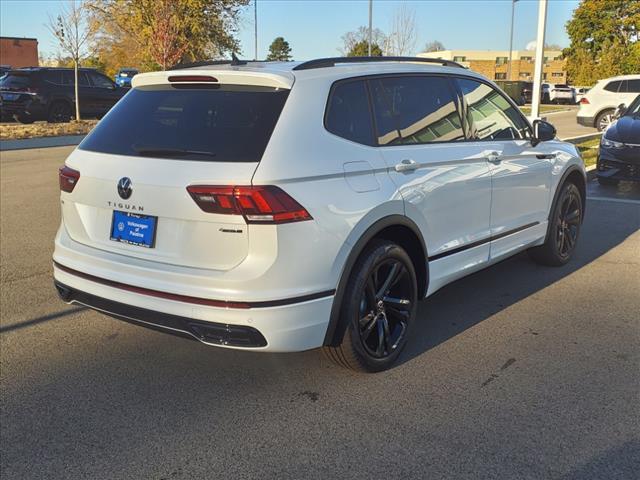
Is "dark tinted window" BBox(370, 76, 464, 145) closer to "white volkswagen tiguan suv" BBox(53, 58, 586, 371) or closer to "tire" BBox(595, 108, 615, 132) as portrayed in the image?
"white volkswagen tiguan suv" BBox(53, 58, 586, 371)

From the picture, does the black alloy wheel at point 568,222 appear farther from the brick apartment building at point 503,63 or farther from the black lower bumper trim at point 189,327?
the brick apartment building at point 503,63

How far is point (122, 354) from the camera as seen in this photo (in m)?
4.03

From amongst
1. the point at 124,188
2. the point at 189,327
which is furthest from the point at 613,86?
the point at 189,327

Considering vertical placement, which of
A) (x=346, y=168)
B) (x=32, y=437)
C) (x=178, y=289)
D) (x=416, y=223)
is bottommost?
(x=32, y=437)

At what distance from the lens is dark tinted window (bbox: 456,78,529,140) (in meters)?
→ 4.58

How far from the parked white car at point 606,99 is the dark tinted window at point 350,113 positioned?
57.6 ft

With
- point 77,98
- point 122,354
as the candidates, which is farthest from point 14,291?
point 77,98

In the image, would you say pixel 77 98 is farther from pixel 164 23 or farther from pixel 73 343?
pixel 73 343

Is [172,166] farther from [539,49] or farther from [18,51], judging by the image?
[18,51]

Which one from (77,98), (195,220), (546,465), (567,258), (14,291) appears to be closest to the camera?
(546,465)

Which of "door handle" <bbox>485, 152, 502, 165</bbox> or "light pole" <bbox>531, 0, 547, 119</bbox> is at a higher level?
Answer: "light pole" <bbox>531, 0, 547, 119</bbox>

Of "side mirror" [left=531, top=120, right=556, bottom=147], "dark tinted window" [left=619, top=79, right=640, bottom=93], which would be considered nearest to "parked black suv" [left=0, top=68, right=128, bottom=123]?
"dark tinted window" [left=619, top=79, right=640, bottom=93]

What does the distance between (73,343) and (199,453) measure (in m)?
1.66

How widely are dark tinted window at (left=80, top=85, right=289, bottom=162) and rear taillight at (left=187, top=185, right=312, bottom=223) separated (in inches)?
6.9
